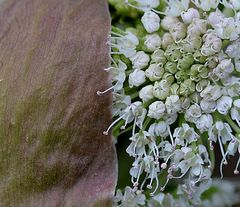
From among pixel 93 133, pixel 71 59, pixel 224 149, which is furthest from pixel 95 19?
pixel 224 149

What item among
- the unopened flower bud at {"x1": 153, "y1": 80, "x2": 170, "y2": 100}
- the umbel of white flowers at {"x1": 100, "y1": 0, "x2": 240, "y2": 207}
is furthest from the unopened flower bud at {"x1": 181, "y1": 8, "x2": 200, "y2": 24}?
the unopened flower bud at {"x1": 153, "y1": 80, "x2": 170, "y2": 100}

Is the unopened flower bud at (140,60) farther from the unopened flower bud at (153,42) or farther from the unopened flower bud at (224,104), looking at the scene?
the unopened flower bud at (224,104)

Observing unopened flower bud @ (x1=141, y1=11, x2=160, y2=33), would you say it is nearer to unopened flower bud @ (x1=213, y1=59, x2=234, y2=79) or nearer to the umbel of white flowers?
the umbel of white flowers

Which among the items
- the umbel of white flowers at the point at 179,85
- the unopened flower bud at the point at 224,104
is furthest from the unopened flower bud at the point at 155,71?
the unopened flower bud at the point at 224,104

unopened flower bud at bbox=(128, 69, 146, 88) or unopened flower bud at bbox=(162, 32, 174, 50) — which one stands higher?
unopened flower bud at bbox=(162, 32, 174, 50)

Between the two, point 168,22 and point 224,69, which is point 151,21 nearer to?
Answer: point 168,22

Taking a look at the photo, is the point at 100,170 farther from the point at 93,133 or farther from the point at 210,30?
the point at 210,30

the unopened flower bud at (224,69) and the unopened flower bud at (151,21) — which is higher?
the unopened flower bud at (151,21)

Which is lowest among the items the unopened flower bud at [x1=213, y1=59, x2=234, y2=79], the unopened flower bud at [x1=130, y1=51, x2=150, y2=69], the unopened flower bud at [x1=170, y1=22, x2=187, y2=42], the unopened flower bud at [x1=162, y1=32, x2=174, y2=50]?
the unopened flower bud at [x1=213, y1=59, x2=234, y2=79]
